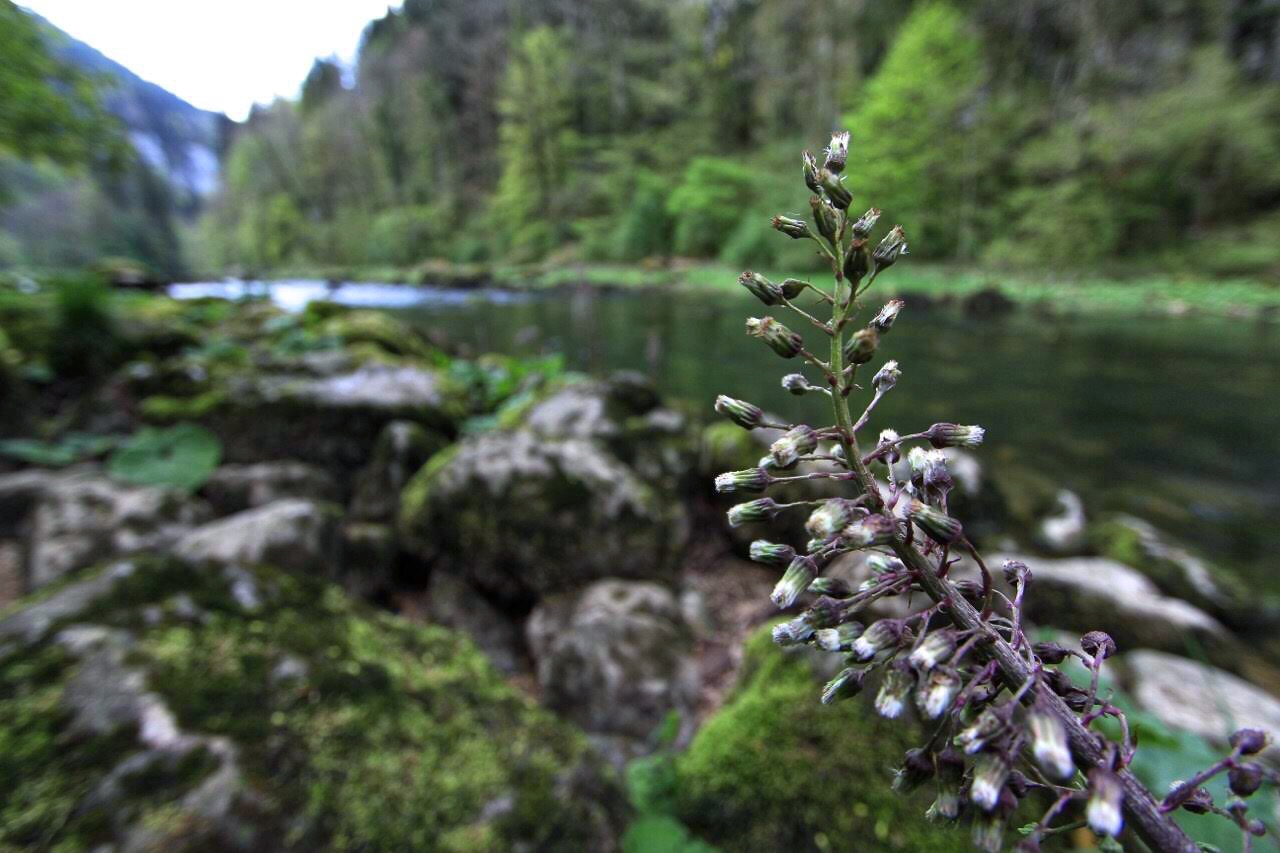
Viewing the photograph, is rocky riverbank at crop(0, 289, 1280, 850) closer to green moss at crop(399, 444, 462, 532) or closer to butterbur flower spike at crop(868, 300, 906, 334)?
green moss at crop(399, 444, 462, 532)

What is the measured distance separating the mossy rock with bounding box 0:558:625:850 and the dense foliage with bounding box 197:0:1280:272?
678cm

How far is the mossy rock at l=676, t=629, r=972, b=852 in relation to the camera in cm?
225

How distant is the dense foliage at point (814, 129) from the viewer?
2738 cm

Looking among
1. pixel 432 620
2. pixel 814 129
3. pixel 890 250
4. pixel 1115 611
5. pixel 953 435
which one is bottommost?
pixel 1115 611

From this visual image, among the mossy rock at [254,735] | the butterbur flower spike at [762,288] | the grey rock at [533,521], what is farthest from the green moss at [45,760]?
the grey rock at [533,521]

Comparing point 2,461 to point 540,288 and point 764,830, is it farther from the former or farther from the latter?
point 540,288

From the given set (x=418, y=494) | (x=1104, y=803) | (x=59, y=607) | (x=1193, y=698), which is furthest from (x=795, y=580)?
(x=418, y=494)

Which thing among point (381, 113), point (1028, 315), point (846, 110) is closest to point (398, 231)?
point (381, 113)

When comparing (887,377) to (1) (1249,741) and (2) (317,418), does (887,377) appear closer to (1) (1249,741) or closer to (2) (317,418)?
(1) (1249,741)

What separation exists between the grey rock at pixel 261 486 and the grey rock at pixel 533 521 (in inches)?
49.4

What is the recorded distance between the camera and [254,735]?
215cm

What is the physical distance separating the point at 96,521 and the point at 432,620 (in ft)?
8.73

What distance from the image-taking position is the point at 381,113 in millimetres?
74000

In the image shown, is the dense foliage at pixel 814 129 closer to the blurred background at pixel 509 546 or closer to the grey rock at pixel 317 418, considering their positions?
the blurred background at pixel 509 546
